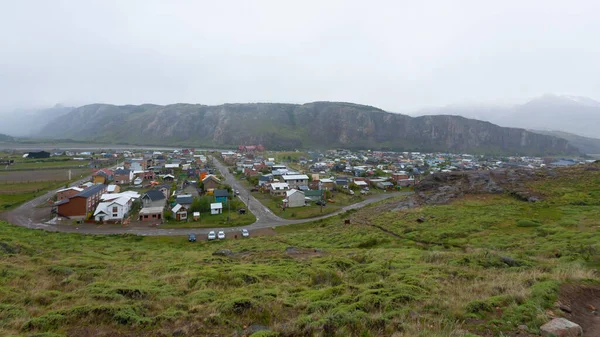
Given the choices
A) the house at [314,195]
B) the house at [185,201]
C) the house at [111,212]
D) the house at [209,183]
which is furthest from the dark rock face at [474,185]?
the house at [111,212]

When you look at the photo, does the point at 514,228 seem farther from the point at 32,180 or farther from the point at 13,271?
the point at 32,180

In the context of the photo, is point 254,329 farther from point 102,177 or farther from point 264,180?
point 102,177

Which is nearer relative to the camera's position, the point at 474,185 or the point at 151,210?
the point at 474,185

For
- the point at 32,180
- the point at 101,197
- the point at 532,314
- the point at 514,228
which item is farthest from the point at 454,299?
the point at 32,180

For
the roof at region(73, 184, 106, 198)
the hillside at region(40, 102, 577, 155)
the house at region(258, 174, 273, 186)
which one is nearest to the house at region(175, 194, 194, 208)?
the roof at region(73, 184, 106, 198)

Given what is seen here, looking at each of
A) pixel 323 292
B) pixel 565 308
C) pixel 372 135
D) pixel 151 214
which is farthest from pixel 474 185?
pixel 372 135

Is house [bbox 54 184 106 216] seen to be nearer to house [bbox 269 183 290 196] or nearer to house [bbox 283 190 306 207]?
house [bbox 283 190 306 207]
